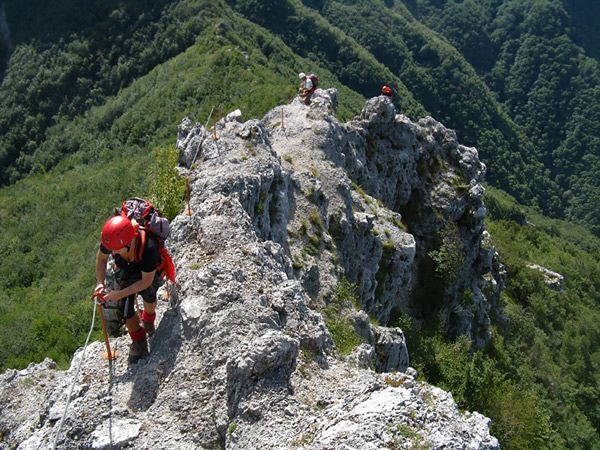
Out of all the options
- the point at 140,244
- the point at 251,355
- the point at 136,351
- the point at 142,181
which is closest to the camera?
the point at 251,355

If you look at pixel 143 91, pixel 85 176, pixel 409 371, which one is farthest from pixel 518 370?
pixel 143 91

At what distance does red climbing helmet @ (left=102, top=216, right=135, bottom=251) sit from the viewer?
914cm

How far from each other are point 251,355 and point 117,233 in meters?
3.60

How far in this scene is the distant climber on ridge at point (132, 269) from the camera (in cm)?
925

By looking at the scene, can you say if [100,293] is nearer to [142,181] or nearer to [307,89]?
[307,89]

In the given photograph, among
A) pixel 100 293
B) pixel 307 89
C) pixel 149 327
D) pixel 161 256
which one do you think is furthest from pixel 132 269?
pixel 307 89

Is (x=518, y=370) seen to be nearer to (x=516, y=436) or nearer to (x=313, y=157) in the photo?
(x=516, y=436)

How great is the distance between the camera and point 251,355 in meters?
9.45

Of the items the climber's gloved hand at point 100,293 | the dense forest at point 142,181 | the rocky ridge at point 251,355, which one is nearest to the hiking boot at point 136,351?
the rocky ridge at point 251,355

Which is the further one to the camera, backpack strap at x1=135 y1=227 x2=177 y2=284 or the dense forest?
the dense forest

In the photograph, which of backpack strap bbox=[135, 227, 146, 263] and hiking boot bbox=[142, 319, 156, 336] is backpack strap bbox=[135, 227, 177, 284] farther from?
hiking boot bbox=[142, 319, 156, 336]

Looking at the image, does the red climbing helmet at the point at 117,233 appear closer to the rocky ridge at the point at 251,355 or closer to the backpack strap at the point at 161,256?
the backpack strap at the point at 161,256

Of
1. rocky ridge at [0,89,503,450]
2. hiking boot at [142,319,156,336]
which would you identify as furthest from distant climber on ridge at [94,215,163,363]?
rocky ridge at [0,89,503,450]

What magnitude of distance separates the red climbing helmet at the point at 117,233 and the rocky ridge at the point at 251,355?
282 cm
